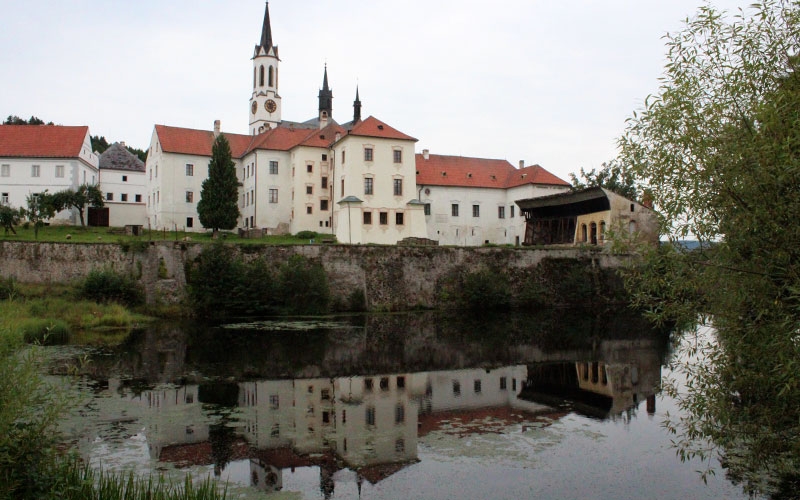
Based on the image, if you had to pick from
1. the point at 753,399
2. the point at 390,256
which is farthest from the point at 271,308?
the point at 753,399

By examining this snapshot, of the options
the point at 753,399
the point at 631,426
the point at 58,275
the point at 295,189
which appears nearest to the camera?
the point at 753,399

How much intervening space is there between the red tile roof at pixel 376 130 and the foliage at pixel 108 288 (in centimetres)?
1914

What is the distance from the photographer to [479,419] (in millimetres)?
12961

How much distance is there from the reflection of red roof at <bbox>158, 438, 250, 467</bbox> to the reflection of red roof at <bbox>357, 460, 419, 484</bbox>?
6.50 ft

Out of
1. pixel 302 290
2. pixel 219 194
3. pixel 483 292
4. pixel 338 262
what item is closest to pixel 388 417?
pixel 302 290

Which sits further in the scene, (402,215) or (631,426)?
(402,215)

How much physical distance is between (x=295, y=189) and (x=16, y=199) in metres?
19.5

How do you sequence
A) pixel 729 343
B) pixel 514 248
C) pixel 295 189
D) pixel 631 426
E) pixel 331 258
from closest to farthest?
pixel 729 343 < pixel 631 426 < pixel 331 258 < pixel 514 248 < pixel 295 189

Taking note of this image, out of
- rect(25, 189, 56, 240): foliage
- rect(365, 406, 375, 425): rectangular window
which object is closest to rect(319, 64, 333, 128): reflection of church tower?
rect(25, 189, 56, 240): foliage

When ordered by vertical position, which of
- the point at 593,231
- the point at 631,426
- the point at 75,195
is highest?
the point at 75,195

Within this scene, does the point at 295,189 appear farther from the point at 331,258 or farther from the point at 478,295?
the point at 478,295

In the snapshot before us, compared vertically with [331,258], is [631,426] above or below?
below

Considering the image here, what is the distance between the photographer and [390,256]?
37.4 metres

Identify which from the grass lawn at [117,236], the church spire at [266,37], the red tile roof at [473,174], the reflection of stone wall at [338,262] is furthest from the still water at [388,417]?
the church spire at [266,37]
